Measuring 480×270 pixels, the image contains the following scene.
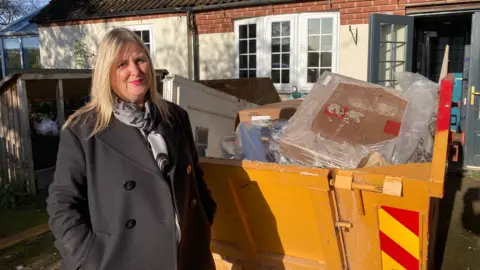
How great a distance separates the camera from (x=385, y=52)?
6.07 m

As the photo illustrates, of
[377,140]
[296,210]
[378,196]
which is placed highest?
[377,140]

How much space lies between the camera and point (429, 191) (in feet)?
5.68

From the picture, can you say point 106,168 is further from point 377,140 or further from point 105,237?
point 377,140

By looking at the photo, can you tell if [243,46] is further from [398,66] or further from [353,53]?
[398,66]

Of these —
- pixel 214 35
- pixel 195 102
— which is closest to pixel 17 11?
pixel 214 35

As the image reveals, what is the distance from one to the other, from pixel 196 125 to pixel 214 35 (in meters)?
6.05

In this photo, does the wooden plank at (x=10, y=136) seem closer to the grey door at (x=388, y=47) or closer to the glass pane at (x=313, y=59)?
the grey door at (x=388, y=47)

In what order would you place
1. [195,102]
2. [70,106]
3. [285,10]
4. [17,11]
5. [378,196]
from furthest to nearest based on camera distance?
[17,11], [285,10], [70,106], [195,102], [378,196]

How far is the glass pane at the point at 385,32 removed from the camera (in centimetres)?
598

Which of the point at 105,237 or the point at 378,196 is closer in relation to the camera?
the point at 105,237

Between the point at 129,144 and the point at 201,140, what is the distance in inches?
58.2

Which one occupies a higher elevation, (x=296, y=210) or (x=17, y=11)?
(x=17, y=11)

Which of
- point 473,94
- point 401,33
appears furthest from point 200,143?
point 473,94

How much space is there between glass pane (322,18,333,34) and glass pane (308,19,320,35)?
10 centimetres
